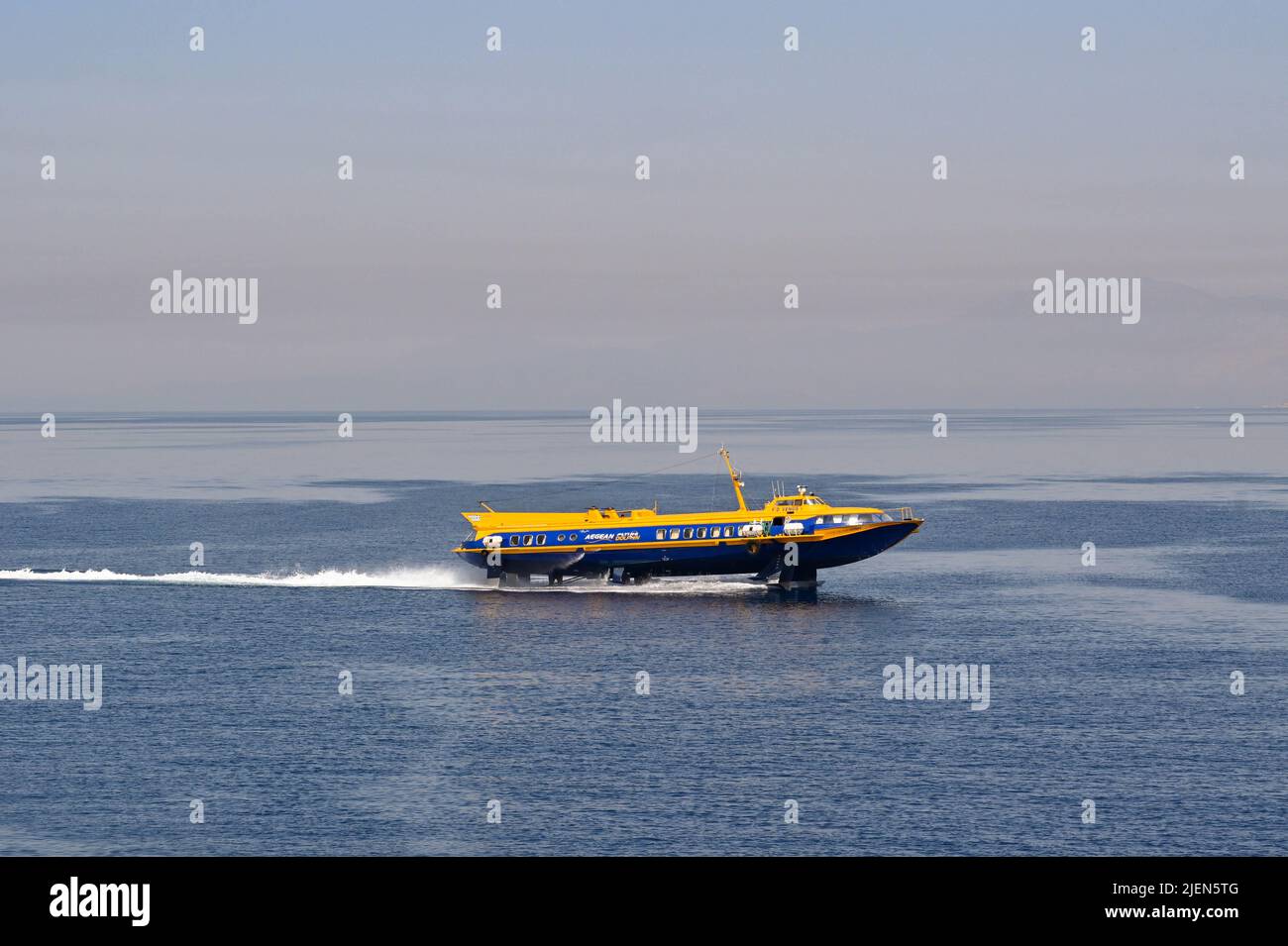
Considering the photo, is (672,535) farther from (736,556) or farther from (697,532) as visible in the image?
(736,556)

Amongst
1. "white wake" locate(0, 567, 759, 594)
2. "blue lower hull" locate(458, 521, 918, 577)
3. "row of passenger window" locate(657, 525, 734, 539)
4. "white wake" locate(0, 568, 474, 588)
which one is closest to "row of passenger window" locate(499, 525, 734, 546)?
"row of passenger window" locate(657, 525, 734, 539)

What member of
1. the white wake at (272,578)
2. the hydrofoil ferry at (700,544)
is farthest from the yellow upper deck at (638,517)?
the white wake at (272,578)

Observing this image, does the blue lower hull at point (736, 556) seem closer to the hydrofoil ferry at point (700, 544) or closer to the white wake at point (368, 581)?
the hydrofoil ferry at point (700, 544)

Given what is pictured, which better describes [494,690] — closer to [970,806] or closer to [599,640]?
[599,640]

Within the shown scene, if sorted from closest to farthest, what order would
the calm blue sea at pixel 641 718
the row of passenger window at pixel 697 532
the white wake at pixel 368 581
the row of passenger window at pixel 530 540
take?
the calm blue sea at pixel 641 718 → the row of passenger window at pixel 697 532 → the white wake at pixel 368 581 → the row of passenger window at pixel 530 540

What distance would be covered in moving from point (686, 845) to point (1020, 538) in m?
129

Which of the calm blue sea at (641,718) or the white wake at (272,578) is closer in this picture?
the calm blue sea at (641,718)

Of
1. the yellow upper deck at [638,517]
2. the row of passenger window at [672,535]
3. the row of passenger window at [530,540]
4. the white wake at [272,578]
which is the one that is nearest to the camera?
the row of passenger window at [672,535]

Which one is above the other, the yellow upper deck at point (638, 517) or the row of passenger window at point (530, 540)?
the yellow upper deck at point (638, 517)

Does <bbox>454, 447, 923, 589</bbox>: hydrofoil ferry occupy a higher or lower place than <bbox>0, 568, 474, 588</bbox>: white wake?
higher

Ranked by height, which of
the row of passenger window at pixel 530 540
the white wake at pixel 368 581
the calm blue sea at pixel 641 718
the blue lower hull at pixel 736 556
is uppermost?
the row of passenger window at pixel 530 540

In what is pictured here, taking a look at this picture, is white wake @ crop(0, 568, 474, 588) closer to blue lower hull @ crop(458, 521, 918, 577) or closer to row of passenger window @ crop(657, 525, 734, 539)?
blue lower hull @ crop(458, 521, 918, 577)
